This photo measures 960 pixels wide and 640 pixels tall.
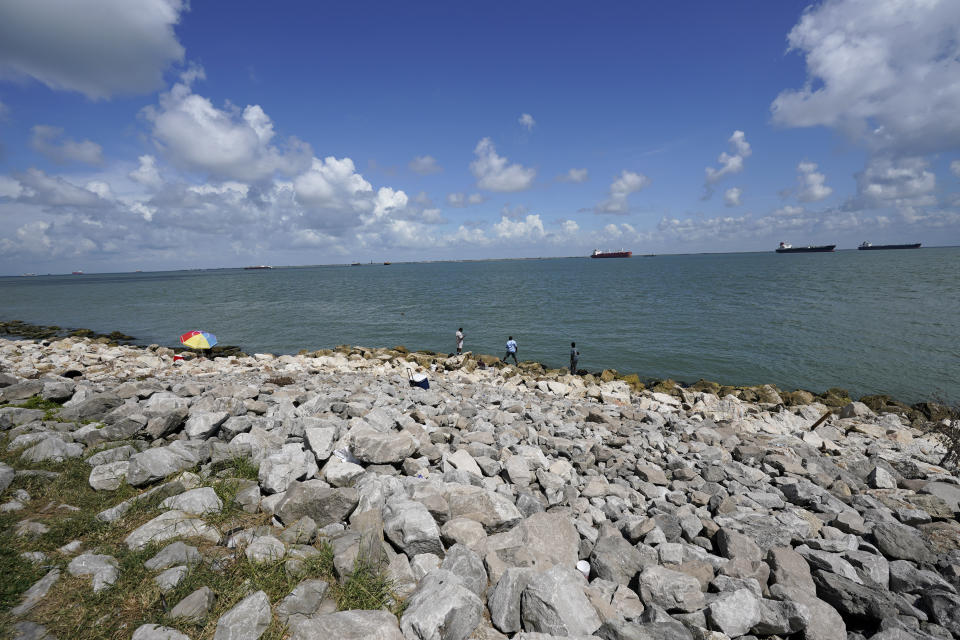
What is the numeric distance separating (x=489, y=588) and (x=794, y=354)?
31.9 metres

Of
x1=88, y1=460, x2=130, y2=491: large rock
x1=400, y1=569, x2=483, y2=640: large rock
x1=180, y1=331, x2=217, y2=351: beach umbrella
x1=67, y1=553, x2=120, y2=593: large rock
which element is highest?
x1=88, y1=460, x2=130, y2=491: large rock

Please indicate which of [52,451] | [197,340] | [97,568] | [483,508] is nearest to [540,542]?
[483,508]

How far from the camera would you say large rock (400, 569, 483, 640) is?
140 inches

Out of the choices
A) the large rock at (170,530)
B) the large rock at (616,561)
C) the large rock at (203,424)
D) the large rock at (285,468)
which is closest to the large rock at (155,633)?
the large rock at (170,530)

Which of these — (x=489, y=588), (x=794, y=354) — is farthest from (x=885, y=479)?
(x=794, y=354)

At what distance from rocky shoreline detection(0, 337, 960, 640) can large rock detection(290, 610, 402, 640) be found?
0.06 ft

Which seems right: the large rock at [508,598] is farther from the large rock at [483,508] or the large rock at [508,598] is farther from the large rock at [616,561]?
the large rock at [616,561]

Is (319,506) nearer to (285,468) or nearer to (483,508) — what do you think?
(285,468)

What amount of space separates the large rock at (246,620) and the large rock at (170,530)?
1.38 metres

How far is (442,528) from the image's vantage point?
488 cm

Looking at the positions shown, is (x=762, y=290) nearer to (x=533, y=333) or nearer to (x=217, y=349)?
(x=533, y=333)

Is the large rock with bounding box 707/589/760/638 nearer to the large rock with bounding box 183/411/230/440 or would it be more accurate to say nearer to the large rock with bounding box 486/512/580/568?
the large rock with bounding box 486/512/580/568

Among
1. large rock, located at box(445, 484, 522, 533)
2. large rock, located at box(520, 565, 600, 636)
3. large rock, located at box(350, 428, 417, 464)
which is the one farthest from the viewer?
large rock, located at box(350, 428, 417, 464)

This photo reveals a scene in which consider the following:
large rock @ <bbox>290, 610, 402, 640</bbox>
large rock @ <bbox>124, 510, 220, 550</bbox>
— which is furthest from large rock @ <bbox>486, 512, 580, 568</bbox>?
large rock @ <bbox>124, 510, 220, 550</bbox>
